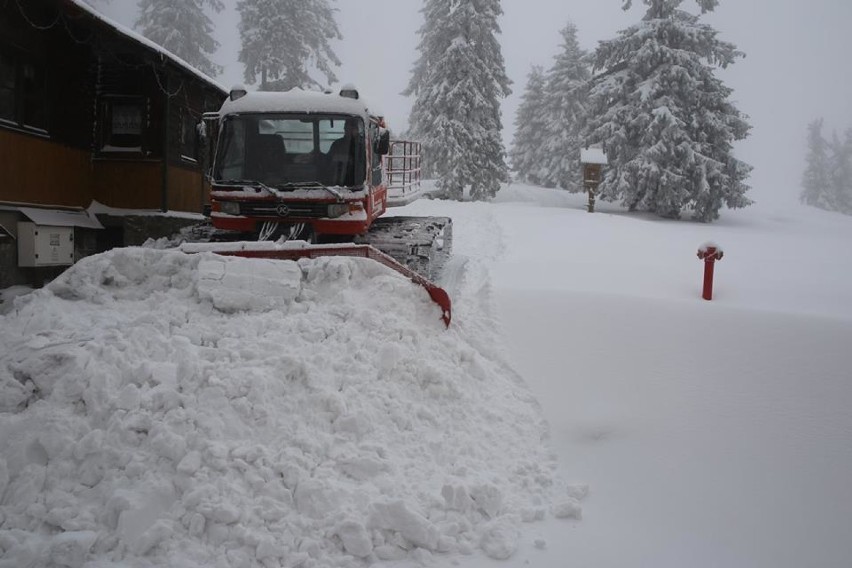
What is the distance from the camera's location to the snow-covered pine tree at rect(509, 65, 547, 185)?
3872cm

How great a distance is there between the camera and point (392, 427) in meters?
3.99

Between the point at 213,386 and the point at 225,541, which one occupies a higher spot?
the point at 213,386

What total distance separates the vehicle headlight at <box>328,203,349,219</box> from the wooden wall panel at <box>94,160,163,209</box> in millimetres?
6889

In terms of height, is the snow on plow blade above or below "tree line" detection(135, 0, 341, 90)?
below

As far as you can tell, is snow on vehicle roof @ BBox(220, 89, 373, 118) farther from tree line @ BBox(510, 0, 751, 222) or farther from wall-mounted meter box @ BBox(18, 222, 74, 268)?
tree line @ BBox(510, 0, 751, 222)

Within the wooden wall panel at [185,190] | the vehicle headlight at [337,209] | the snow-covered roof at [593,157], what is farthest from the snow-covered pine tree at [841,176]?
the vehicle headlight at [337,209]

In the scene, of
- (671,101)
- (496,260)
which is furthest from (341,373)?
(671,101)

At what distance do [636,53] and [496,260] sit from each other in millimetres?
14368

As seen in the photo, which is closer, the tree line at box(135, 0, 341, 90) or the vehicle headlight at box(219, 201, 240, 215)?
the vehicle headlight at box(219, 201, 240, 215)

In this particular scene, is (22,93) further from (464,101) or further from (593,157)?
(464,101)

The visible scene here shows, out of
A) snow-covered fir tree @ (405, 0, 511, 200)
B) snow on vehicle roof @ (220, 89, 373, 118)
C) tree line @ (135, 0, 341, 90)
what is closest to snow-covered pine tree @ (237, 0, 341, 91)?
tree line @ (135, 0, 341, 90)

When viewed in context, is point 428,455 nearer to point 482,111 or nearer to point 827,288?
point 827,288

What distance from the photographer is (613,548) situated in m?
3.41

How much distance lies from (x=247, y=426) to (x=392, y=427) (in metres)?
1.02
